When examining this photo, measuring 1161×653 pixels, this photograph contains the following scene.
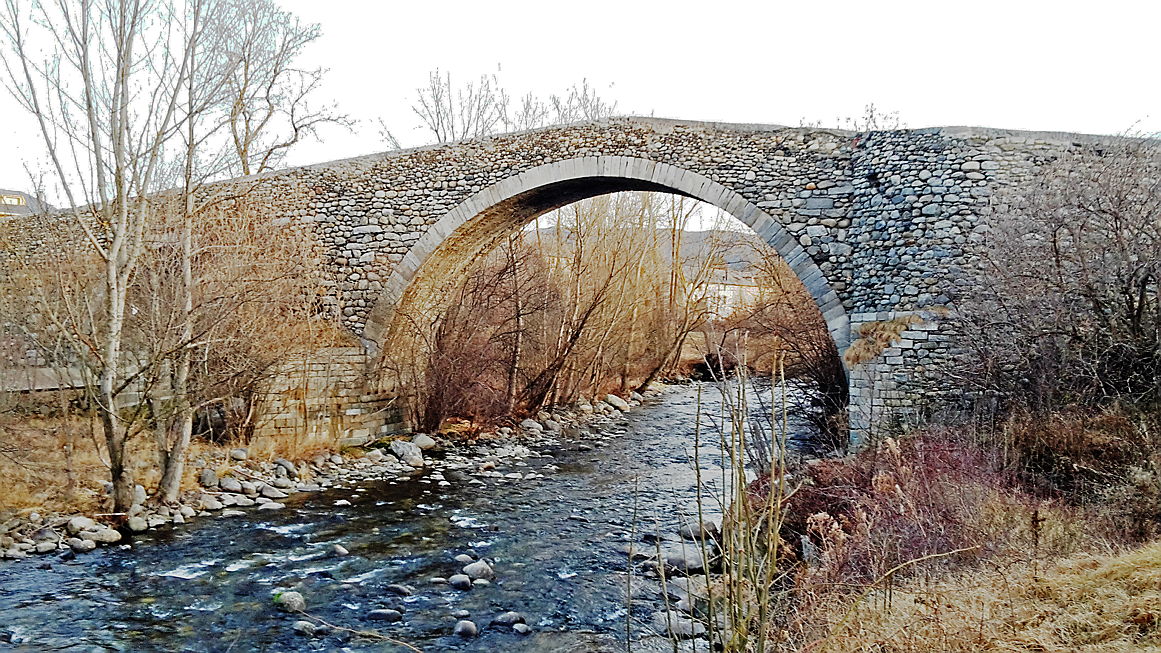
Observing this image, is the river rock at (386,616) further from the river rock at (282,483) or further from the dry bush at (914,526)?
the river rock at (282,483)

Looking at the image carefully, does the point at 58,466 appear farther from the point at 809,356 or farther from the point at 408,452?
the point at 809,356

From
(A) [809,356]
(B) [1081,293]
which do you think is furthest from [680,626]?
(A) [809,356]

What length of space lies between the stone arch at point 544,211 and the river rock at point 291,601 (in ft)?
19.5

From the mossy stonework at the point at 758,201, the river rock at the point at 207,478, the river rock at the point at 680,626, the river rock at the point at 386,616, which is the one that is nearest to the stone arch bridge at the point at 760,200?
the mossy stonework at the point at 758,201

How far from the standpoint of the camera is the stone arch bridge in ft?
26.4

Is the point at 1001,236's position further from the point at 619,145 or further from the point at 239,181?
the point at 239,181

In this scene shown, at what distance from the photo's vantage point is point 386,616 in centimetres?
477

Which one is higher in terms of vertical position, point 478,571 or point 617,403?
point 478,571

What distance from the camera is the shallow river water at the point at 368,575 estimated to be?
4449mm

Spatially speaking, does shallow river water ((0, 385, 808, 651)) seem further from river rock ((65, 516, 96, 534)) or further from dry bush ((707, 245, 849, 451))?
dry bush ((707, 245, 849, 451))

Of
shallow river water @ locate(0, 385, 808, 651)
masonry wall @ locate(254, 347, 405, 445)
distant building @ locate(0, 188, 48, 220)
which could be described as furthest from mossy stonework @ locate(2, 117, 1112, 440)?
distant building @ locate(0, 188, 48, 220)

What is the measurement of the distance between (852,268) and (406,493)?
575cm

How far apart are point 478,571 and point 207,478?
365 centimetres

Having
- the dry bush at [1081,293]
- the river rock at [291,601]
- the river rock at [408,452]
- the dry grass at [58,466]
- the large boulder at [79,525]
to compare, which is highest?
the dry bush at [1081,293]
